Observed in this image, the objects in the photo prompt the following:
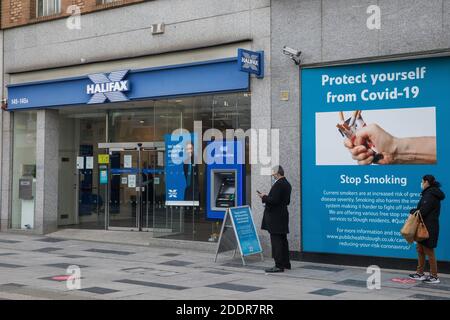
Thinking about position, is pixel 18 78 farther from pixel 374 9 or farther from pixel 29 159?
pixel 374 9

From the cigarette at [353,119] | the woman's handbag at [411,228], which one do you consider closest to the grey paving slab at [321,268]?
the woman's handbag at [411,228]

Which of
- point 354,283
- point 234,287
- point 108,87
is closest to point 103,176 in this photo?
point 108,87

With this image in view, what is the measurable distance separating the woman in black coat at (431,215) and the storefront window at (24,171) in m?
11.4

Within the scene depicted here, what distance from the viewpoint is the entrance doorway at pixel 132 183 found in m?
16.3

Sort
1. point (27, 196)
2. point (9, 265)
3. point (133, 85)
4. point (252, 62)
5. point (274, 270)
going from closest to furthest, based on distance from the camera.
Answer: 1. point (274, 270)
2. point (9, 265)
3. point (252, 62)
4. point (133, 85)
5. point (27, 196)

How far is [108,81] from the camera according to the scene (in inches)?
602

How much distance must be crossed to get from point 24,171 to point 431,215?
12308 mm

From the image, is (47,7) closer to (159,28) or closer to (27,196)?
(159,28)

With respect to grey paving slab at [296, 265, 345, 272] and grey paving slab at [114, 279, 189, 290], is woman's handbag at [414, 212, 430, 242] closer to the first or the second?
grey paving slab at [296, 265, 345, 272]

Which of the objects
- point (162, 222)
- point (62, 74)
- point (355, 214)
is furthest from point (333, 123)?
point (62, 74)

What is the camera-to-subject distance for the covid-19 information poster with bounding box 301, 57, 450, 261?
1083 centimetres

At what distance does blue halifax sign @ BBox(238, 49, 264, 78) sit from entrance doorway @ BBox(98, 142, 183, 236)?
4.46 m

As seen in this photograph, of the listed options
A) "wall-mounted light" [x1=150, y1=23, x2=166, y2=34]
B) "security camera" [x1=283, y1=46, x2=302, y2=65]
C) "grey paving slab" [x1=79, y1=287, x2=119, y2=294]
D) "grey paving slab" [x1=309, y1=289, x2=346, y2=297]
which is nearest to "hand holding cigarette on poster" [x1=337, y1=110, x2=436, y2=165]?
"security camera" [x1=283, y1=46, x2=302, y2=65]

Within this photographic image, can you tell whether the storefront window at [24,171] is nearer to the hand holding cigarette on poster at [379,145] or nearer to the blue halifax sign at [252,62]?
the blue halifax sign at [252,62]
